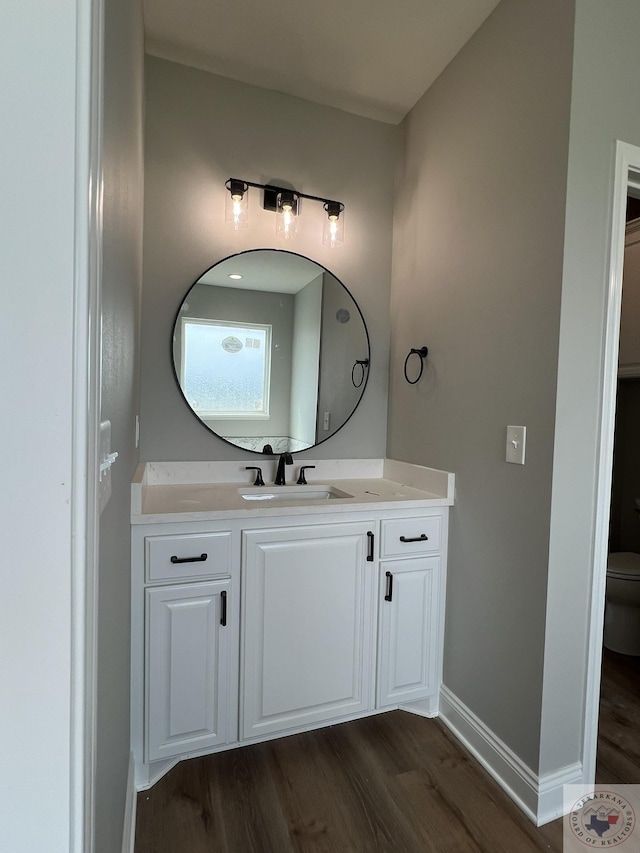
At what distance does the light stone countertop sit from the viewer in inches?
61.1

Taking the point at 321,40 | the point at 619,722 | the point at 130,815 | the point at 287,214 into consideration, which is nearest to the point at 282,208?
the point at 287,214

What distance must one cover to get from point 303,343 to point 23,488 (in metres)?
1.87

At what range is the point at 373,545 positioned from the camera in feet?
5.83

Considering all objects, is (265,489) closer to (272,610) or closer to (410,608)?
(272,610)

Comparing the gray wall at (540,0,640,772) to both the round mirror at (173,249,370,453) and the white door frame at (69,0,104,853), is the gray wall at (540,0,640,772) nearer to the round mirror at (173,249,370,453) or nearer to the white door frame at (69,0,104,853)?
the round mirror at (173,249,370,453)

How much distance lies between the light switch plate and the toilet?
131cm

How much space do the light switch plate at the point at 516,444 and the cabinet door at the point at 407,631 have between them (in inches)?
23.7

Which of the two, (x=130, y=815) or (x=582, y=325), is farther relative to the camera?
(x=582, y=325)

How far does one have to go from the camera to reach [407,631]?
6.05 ft

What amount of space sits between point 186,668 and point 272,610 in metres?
0.34

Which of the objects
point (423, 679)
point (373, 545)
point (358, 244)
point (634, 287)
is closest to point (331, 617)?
point (373, 545)

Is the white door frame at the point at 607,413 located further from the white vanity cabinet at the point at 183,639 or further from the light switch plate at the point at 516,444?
the white vanity cabinet at the point at 183,639

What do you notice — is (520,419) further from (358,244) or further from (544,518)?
(358,244)

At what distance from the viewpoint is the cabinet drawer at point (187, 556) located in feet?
4.87
